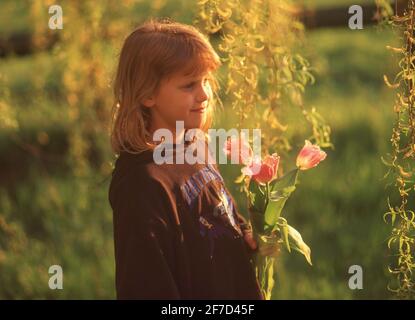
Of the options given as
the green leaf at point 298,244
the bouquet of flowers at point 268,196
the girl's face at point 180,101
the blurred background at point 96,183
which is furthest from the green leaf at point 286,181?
the blurred background at point 96,183

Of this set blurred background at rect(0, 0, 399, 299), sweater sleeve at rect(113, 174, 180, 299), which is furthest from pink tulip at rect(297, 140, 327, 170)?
blurred background at rect(0, 0, 399, 299)

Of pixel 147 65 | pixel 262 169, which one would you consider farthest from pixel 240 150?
pixel 147 65

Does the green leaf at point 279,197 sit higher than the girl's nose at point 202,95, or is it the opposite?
the girl's nose at point 202,95

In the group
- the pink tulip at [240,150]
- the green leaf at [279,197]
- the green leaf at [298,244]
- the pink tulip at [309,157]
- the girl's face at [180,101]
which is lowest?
the green leaf at [298,244]

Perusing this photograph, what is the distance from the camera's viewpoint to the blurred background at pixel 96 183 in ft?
14.8

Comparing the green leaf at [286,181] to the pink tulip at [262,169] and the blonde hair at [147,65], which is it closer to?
the pink tulip at [262,169]

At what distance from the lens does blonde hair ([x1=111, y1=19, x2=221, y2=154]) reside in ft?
7.84

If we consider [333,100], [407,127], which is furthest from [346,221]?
[407,127]

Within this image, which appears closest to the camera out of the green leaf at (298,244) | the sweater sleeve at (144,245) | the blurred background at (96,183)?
the sweater sleeve at (144,245)

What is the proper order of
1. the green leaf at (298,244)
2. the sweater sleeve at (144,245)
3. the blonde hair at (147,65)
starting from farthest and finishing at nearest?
1. the green leaf at (298,244)
2. the blonde hair at (147,65)
3. the sweater sleeve at (144,245)

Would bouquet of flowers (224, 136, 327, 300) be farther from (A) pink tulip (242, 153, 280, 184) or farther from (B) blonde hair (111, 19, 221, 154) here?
(B) blonde hair (111, 19, 221, 154)

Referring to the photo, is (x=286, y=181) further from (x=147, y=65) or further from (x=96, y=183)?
(x=96, y=183)

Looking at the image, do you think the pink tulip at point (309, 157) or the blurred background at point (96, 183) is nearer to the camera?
Answer: the pink tulip at point (309, 157)
